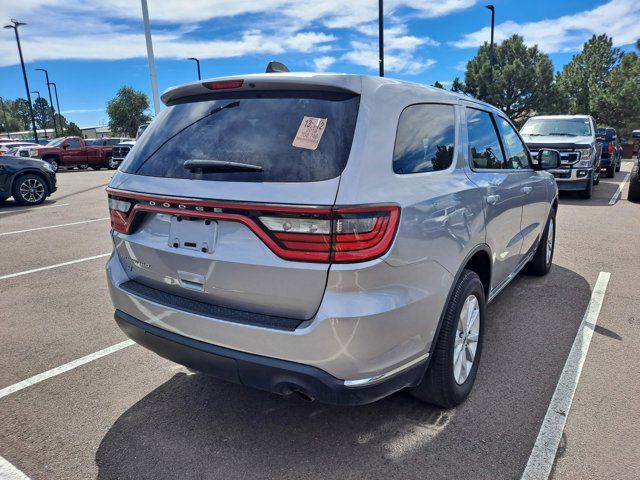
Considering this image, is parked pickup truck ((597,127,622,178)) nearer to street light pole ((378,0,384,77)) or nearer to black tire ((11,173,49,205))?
street light pole ((378,0,384,77))

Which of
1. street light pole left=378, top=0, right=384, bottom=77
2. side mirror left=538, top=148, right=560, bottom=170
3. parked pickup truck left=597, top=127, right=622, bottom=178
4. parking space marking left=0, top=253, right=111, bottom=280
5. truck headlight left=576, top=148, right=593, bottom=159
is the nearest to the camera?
side mirror left=538, top=148, right=560, bottom=170

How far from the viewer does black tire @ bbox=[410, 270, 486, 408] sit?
245cm

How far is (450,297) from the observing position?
2.45m

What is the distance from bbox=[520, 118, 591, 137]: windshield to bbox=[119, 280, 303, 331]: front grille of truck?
472 inches

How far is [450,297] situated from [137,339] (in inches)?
66.8

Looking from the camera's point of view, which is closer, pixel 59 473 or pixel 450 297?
pixel 59 473

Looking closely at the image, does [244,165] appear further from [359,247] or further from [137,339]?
[137,339]

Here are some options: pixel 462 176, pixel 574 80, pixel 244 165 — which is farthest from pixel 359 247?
pixel 574 80

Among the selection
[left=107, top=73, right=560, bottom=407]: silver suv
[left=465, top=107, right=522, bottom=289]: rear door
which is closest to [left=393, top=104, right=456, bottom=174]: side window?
[left=107, top=73, right=560, bottom=407]: silver suv

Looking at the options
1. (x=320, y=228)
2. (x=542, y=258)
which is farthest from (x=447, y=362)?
(x=542, y=258)

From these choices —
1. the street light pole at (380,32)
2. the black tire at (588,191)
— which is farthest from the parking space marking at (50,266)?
the black tire at (588,191)

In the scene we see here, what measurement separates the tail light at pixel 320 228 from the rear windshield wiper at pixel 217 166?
18 cm

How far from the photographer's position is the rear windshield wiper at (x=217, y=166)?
2089 millimetres

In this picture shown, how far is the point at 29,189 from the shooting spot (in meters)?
11.4
